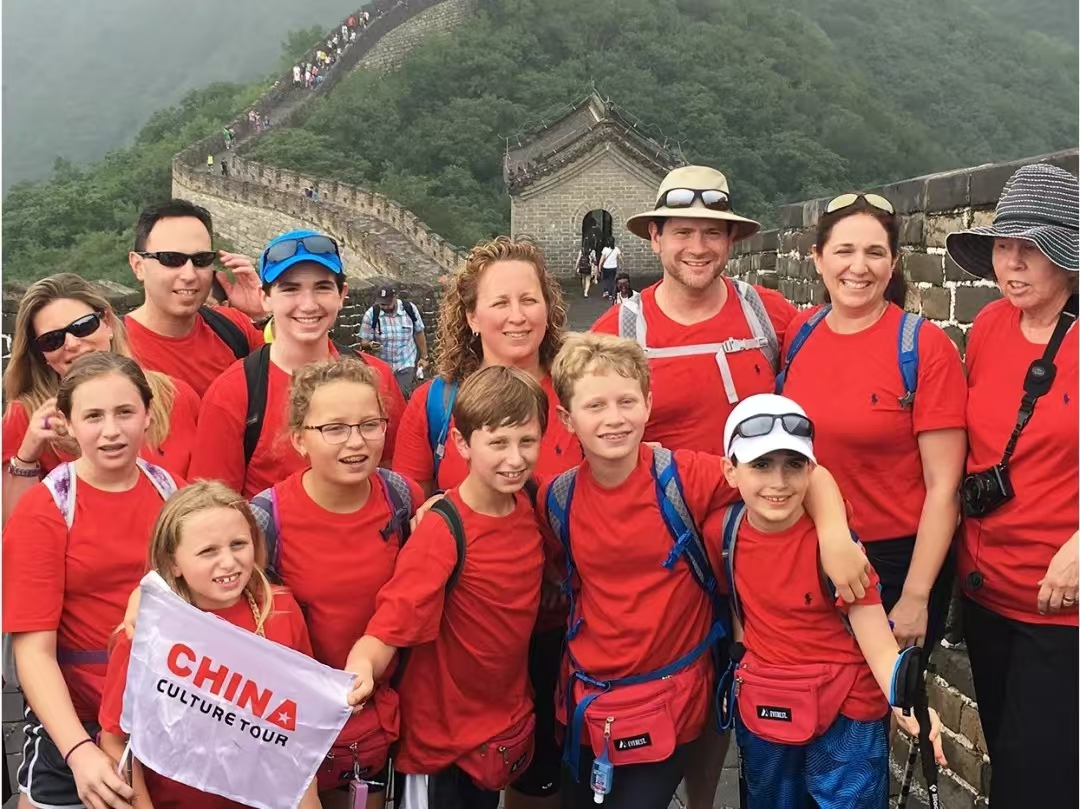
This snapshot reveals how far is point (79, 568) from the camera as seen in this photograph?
100 inches

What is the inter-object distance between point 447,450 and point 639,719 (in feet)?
3.05

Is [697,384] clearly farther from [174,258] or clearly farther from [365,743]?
[174,258]

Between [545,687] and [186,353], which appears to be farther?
[186,353]

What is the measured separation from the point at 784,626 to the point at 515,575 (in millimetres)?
701

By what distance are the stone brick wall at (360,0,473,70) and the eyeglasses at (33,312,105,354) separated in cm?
4499

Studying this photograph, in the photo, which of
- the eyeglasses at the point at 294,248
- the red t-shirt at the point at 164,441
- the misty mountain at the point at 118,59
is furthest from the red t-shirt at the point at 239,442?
the misty mountain at the point at 118,59

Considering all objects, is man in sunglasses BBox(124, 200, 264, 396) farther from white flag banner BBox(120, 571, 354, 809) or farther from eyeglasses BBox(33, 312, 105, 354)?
white flag banner BBox(120, 571, 354, 809)

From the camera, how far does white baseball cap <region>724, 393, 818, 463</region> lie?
2482 mm

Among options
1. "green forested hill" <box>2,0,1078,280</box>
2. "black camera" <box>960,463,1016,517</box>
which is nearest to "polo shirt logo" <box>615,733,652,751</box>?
"black camera" <box>960,463,1016,517</box>

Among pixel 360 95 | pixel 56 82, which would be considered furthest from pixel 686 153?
pixel 56 82

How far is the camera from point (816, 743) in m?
2.60

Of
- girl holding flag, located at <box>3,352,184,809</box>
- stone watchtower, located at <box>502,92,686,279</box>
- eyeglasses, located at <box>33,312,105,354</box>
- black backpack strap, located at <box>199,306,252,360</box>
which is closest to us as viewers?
girl holding flag, located at <box>3,352,184,809</box>

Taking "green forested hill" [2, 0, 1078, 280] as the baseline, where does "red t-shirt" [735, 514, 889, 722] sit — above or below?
below

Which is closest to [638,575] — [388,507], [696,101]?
[388,507]
